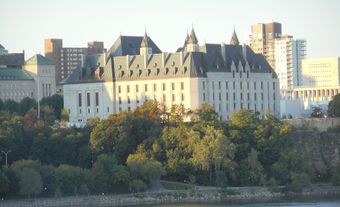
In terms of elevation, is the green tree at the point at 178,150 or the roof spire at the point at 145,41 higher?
the roof spire at the point at 145,41

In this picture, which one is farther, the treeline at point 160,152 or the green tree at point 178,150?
the green tree at point 178,150

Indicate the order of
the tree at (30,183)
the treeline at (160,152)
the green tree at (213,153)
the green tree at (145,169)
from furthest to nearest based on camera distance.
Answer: the green tree at (213,153) < the green tree at (145,169) < the treeline at (160,152) < the tree at (30,183)

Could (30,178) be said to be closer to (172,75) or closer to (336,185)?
(336,185)

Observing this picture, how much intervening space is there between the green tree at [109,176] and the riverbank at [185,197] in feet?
5.43

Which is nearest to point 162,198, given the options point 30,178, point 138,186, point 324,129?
point 138,186

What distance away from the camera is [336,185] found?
412 feet

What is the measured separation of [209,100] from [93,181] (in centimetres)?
3782

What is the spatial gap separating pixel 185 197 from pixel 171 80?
36.1m

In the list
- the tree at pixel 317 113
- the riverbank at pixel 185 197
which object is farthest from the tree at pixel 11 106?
Result: the riverbank at pixel 185 197

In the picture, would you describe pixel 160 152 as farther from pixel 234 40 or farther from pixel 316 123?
pixel 234 40

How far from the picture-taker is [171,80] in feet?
494

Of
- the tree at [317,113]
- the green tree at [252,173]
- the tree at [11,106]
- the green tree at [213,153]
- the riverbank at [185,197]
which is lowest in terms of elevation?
the riverbank at [185,197]

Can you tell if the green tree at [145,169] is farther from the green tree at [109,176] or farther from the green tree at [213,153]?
the green tree at [213,153]

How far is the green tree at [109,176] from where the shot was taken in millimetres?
115688
